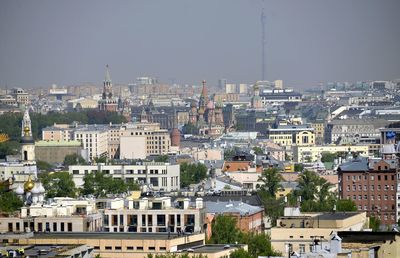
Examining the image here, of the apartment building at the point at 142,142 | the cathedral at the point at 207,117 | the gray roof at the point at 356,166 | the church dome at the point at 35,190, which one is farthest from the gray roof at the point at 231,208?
the cathedral at the point at 207,117

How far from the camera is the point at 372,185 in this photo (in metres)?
73.8

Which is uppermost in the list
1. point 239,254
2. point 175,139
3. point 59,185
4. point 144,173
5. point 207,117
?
point 239,254

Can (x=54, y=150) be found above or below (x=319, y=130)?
above

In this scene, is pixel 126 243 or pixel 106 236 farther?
pixel 106 236

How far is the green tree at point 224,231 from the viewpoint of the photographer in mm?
51031

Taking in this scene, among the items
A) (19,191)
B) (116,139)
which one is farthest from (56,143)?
(19,191)

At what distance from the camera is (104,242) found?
45844 millimetres

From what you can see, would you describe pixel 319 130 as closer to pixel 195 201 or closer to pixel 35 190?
pixel 35 190

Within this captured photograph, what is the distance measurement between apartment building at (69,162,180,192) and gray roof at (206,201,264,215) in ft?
76.2

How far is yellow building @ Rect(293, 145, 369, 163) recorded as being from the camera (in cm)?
12719

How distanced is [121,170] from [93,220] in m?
35.1

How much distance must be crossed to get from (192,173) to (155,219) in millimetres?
43633

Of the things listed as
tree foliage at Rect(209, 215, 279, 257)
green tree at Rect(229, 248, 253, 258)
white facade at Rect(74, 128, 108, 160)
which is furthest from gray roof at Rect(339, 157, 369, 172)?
white facade at Rect(74, 128, 108, 160)

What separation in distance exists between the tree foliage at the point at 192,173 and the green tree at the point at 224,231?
3708cm
